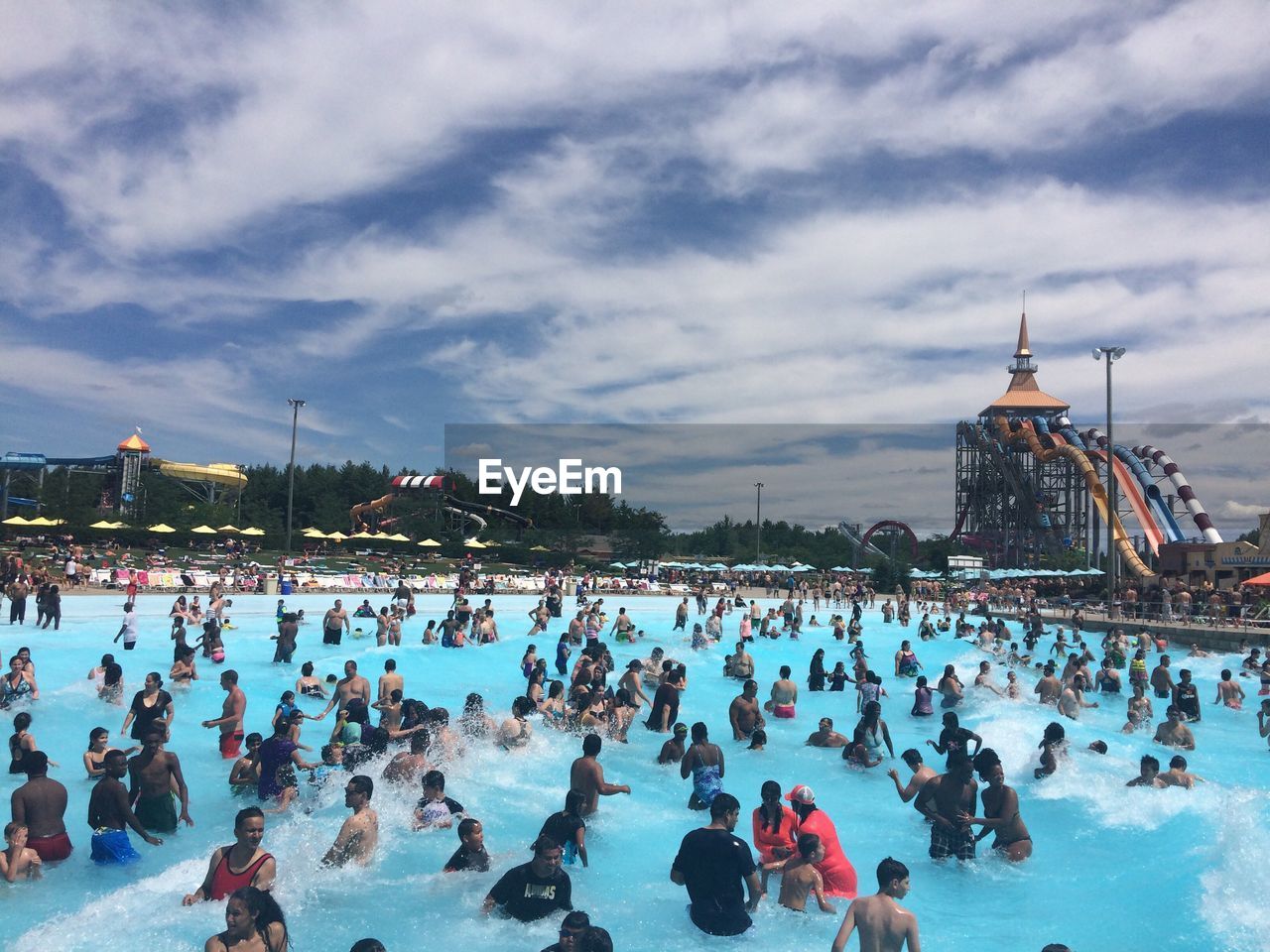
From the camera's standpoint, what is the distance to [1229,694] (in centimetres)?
1638

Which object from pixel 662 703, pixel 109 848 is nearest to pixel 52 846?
pixel 109 848

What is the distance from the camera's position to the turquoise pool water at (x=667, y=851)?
6.31m

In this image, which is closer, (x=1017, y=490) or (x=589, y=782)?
(x=589, y=782)

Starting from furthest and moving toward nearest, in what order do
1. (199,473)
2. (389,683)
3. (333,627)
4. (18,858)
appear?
(199,473) < (333,627) < (389,683) < (18,858)

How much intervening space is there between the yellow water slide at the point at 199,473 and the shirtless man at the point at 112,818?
235ft

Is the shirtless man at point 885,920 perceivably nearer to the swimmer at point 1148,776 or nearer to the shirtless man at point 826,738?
the swimmer at point 1148,776

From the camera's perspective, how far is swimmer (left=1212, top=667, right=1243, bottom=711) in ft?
53.4

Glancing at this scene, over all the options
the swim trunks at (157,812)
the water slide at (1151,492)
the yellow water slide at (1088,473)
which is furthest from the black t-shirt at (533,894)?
the water slide at (1151,492)

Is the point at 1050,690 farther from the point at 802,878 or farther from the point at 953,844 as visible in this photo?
the point at 802,878

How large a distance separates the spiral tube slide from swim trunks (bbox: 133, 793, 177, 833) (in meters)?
43.8

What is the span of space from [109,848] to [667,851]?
467cm

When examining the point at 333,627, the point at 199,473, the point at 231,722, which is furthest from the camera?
the point at 199,473

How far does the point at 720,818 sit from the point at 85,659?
16394mm

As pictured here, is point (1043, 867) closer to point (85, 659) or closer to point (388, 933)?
point (388, 933)
